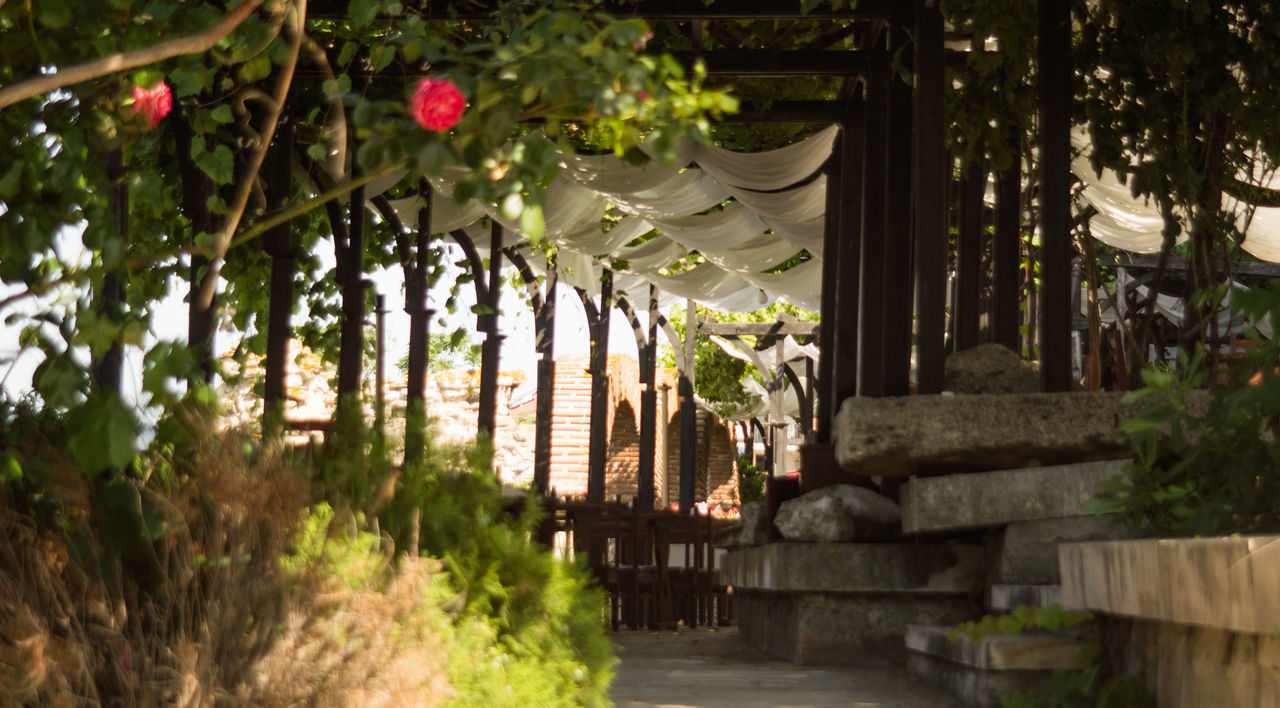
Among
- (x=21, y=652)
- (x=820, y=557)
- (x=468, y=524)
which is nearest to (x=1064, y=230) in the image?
(x=820, y=557)

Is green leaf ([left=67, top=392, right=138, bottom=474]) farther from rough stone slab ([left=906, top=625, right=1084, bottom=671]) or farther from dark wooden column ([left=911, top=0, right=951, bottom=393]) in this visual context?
dark wooden column ([left=911, top=0, right=951, bottom=393])

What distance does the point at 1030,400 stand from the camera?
11.6 feet

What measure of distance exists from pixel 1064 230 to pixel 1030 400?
0.81 metres

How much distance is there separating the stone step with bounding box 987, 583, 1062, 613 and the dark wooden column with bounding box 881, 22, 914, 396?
4.22 ft

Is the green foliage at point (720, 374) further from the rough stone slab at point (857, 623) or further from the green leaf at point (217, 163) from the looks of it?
the green leaf at point (217, 163)

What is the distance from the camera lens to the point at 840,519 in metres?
4.37

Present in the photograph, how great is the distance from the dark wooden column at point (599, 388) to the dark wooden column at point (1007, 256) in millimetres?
5736

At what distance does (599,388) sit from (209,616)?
924cm

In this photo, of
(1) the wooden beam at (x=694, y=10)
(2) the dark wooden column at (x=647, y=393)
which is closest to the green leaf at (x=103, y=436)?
(1) the wooden beam at (x=694, y=10)

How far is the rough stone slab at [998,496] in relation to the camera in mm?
3340

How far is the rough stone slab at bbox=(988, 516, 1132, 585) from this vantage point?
3355 mm

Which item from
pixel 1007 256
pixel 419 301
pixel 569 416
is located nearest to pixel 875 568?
pixel 1007 256

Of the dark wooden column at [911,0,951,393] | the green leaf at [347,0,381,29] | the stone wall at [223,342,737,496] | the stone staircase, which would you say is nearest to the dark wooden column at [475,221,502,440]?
the stone wall at [223,342,737,496]

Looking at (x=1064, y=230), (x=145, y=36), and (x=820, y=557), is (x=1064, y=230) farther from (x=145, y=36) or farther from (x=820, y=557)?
(x=145, y=36)
